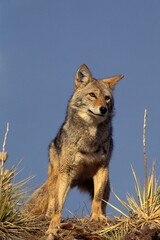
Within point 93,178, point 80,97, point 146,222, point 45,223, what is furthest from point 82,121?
point 146,222

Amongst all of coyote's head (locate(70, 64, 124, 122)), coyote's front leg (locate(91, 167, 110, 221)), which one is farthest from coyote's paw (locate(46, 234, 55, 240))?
coyote's head (locate(70, 64, 124, 122))

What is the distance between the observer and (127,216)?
916 cm

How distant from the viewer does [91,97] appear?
10.9m

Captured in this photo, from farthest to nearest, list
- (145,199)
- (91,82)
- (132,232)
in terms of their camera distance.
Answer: (91,82) → (145,199) → (132,232)

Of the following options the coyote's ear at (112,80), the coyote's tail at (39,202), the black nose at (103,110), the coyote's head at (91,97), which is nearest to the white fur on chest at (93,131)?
the coyote's head at (91,97)

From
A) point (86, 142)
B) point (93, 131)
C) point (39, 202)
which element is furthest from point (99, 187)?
point (39, 202)

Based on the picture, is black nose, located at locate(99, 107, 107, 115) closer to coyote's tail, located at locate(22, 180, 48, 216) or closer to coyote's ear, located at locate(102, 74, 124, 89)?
coyote's ear, located at locate(102, 74, 124, 89)

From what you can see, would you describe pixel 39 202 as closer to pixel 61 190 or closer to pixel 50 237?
pixel 61 190

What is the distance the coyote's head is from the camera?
10.7 meters

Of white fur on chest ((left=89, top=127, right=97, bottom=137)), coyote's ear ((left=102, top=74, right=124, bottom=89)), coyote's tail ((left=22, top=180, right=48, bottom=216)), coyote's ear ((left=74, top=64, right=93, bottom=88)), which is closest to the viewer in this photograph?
white fur on chest ((left=89, top=127, right=97, bottom=137))

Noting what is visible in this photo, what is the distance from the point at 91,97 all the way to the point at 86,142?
88cm

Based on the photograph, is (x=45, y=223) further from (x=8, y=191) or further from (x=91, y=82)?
(x=91, y=82)

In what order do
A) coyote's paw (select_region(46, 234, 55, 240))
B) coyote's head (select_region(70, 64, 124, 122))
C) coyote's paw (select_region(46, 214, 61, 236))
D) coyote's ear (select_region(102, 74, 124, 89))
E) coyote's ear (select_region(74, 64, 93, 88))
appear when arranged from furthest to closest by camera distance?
coyote's ear (select_region(102, 74, 124, 89)) < coyote's ear (select_region(74, 64, 93, 88)) < coyote's head (select_region(70, 64, 124, 122)) < coyote's paw (select_region(46, 214, 61, 236)) < coyote's paw (select_region(46, 234, 55, 240))

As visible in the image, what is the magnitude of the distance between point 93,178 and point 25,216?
179cm
